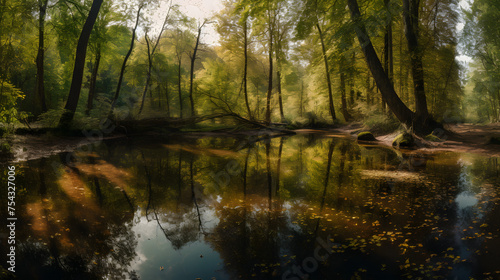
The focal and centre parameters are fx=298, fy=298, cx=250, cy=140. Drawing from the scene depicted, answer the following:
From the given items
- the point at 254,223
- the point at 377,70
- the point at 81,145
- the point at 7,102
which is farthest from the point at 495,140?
the point at 7,102

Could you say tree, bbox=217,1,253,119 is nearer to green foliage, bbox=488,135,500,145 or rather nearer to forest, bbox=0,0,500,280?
forest, bbox=0,0,500,280

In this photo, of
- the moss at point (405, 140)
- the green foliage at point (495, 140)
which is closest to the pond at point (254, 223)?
the moss at point (405, 140)

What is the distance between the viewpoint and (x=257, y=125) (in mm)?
20797

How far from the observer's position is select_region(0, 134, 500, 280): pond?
3.18 m

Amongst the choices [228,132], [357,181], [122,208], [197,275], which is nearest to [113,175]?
[122,208]

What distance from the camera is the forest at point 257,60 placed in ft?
43.3

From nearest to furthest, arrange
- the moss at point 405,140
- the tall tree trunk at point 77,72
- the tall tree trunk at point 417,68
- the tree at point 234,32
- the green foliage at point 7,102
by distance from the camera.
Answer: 1. the green foliage at point 7,102
2. the moss at point 405,140
3. the tall tree trunk at point 77,72
4. the tall tree trunk at point 417,68
5. the tree at point 234,32

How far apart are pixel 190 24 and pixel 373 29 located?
17.5 meters

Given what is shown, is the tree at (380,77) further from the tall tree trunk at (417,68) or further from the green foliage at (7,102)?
the green foliage at (7,102)

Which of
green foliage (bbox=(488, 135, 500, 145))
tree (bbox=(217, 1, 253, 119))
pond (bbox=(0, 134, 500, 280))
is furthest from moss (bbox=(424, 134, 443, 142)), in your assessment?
tree (bbox=(217, 1, 253, 119))

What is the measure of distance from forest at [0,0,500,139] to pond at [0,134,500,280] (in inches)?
237

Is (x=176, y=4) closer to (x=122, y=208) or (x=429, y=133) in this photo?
(x=429, y=133)

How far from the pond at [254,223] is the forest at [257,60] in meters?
6.02

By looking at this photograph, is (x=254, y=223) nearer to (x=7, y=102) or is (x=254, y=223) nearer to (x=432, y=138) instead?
(x=7, y=102)
